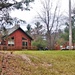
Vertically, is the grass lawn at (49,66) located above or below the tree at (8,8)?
below

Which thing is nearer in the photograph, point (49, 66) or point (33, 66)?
point (33, 66)

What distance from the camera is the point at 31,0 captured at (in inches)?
551

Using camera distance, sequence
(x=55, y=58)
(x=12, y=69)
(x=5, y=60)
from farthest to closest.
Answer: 1. (x=55, y=58)
2. (x=5, y=60)
3. (x=12, y=69)

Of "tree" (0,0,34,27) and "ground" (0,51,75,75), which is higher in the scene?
"tree" (0,0,34,27)

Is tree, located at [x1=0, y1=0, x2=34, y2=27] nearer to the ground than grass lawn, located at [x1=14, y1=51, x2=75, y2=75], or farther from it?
farther from it

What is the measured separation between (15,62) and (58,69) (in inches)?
95.0

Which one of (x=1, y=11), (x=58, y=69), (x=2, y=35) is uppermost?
(x=1, y=11)

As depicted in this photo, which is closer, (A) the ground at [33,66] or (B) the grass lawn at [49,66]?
(A) the ground at [33,66]

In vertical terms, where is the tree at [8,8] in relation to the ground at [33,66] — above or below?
above

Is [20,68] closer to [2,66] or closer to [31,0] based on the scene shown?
[2,66]

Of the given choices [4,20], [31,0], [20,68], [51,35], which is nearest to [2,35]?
[4,20]

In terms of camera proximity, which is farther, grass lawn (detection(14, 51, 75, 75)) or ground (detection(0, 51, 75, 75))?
grass lawn (detection(14, 51, 75, 75))

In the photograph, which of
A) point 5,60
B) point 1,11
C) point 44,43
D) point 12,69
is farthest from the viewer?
point 44,43

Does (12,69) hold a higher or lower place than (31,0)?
lower
